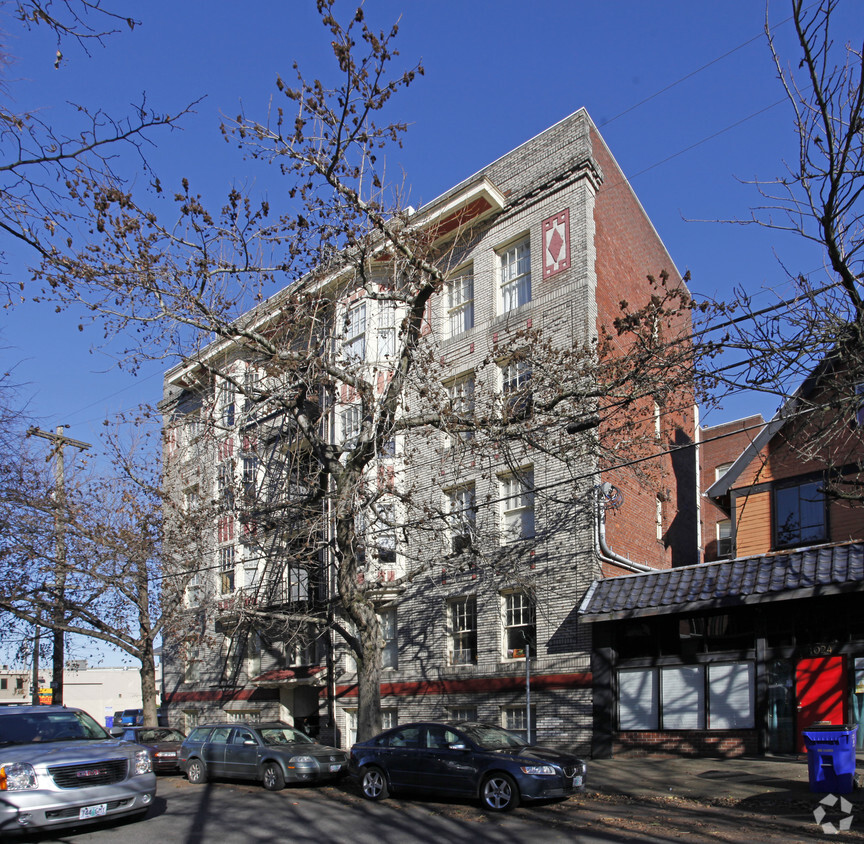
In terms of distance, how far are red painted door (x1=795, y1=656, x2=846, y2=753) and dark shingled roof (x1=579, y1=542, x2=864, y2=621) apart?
1.60 m

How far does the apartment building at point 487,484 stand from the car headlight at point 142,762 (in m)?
4.96

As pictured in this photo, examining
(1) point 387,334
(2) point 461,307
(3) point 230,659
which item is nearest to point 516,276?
(2) point 461,307

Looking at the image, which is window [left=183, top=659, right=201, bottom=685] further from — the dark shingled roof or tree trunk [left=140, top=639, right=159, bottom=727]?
the dark shingled roof

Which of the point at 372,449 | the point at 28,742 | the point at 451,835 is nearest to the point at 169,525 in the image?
the point at 372,449

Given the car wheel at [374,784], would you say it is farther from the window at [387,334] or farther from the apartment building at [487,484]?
the window at [387,334]

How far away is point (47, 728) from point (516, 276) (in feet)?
52.4

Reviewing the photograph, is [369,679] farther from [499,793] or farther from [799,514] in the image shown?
[799,514]

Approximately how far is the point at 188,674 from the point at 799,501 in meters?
23.3

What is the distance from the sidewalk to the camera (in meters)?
12.5

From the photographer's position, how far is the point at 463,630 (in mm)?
21750

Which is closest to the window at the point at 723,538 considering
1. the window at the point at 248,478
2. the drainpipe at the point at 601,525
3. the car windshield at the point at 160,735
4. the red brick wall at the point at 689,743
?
the drainpipe at the point at 601,525

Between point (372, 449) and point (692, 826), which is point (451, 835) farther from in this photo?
point (372, 449)

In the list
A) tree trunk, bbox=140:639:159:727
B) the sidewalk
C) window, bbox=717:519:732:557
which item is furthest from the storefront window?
tree trunk, bbox=140:639:159:727

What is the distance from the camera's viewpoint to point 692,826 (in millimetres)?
10742
